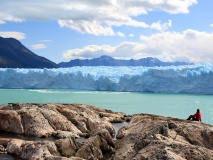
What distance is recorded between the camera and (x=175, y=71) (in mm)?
51375

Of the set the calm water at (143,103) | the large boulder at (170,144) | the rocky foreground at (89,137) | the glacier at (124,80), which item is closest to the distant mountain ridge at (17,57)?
the glacier at (124,80)

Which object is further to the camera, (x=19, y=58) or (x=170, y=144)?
(x=19, y=58)

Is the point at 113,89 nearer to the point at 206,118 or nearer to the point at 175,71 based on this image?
the point at 175,71

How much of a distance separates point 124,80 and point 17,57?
371ft

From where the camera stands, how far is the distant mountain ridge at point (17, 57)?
5981 inches

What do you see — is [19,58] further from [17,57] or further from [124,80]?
[124,80]

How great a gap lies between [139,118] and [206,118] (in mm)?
15660

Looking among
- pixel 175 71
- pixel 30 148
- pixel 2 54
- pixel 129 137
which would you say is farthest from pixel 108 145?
pixel 2 54

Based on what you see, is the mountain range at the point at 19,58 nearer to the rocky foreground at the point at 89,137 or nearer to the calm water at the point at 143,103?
the calm water at the point at 143,103

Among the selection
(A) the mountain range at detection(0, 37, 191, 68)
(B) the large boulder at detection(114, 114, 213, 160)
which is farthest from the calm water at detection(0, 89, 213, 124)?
(A) the mountain range at detection(0, 37, 191, 68)

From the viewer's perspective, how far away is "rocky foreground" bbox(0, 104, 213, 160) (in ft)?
27.2

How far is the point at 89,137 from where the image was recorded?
40.2ft

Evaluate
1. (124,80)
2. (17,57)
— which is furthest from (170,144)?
(17,57)

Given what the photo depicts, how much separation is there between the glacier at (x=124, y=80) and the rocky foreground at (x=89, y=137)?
105 ft
